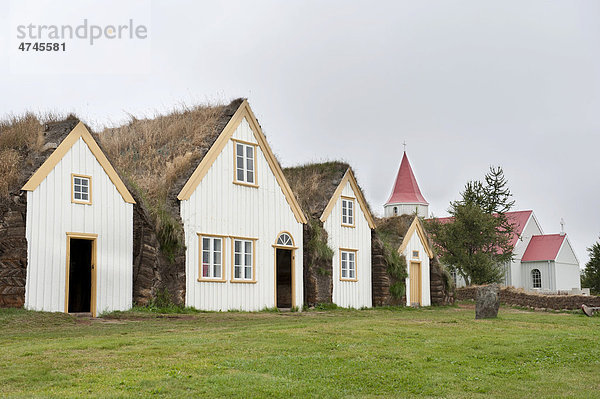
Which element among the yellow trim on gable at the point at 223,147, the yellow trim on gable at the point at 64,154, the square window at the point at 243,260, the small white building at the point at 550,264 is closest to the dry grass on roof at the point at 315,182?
the yellow trim on gable at the point at 223,147

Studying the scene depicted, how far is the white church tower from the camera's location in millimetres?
75188

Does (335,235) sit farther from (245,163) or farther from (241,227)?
(245,163)

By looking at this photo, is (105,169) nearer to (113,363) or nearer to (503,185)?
(113,363)

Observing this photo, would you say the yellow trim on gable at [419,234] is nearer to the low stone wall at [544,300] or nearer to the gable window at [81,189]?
the low stone wall at [544,300]

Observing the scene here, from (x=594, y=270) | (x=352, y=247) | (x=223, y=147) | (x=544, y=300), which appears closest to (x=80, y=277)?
(x=223, y=147)

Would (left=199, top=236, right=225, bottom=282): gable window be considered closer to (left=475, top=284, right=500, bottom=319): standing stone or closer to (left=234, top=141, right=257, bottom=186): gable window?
(left=234, top=141, right=257, bottom=186): gable window

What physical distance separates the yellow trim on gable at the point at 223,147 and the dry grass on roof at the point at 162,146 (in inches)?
9.2

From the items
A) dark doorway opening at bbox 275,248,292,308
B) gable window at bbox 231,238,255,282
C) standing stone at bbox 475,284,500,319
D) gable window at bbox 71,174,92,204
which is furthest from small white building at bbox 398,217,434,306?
gable window at bbox 71,174,92,204

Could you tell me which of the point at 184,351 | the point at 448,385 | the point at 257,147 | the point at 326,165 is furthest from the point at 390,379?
the point at 326,165

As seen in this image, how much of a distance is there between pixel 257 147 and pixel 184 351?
1464 centimetres

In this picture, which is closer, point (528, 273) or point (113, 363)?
point (113, 363)

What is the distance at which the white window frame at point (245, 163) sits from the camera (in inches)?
999

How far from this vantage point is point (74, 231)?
20344 millimetres

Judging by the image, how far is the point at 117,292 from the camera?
2136 cm
